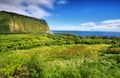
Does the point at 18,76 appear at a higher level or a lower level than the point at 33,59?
lower

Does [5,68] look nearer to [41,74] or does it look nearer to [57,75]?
[41,74]

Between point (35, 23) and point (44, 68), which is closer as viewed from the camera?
point (44, 68)

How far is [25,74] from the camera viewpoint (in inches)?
811

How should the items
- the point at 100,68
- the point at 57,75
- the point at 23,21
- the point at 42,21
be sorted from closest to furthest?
1. the point at 57,75
2. the point at 100,68
3. the point at 23,21
4. the point at 42,21

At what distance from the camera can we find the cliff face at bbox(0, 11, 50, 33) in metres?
139

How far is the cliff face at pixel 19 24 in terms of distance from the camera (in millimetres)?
139000

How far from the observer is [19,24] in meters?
155

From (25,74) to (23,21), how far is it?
14489 cm

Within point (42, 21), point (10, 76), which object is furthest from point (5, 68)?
point (42, 21)

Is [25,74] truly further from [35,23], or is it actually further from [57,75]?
[35,23]

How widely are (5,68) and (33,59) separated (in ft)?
11.0

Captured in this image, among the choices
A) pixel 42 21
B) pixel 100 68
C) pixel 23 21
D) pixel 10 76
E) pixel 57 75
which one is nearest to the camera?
pixel 10 76

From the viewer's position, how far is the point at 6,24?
138500mm

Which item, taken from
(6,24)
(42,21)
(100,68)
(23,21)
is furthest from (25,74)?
(42,21)
